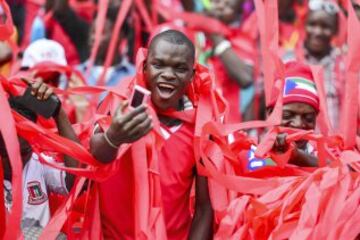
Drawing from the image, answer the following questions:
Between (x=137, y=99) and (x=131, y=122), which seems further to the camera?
(x=137, y=99)

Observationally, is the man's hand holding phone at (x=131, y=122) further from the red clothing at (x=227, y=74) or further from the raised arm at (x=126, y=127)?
the red clothing at (x=227, y=74)

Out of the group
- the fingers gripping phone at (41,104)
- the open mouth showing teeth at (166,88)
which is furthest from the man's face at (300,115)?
the fingers gripping phone at (41,104)

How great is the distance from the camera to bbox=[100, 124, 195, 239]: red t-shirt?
514cm

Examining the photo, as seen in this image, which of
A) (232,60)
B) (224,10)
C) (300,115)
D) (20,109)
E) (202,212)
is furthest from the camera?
(224,10)

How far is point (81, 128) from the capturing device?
564 cm

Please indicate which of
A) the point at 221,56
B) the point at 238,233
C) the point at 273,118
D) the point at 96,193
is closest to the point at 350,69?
the point at 273,118

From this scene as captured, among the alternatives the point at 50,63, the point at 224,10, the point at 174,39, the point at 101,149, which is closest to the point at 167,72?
the point at 174,39

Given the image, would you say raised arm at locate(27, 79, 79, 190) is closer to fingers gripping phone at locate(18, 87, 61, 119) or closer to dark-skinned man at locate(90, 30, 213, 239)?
fingers gripping phone at locate(18, 87, 61, 119)

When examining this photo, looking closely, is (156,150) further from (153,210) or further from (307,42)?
(307,42)

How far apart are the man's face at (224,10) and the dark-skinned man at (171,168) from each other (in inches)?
140

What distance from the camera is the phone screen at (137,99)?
464cm

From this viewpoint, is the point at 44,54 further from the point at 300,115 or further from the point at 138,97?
the point at 138,97

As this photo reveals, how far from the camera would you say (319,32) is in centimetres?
862

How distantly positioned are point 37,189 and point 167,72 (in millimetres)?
741
